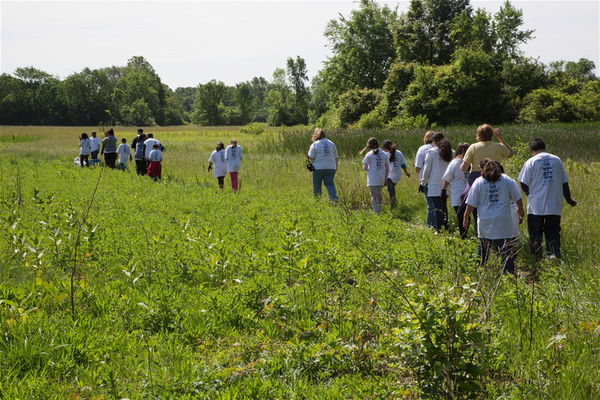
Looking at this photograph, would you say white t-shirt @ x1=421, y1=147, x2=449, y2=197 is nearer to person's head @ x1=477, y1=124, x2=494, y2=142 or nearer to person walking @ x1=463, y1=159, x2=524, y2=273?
person's head @ x1=477, y1=124, x2=494, y2=142

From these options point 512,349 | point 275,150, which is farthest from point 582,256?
point 275,150

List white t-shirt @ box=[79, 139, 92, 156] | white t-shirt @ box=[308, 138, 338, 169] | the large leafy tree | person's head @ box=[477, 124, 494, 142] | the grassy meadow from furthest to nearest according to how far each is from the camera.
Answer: the large leafy tree
white t-shirt @ box=[79, 139, 92, 156]
white t-shirt @ box=[308, 138, 338, 169]
person's head @ box=[477, 124, 494, 142]
the grassy meadow

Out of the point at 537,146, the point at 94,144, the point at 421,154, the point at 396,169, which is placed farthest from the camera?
the point at 94,144

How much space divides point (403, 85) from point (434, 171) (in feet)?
116

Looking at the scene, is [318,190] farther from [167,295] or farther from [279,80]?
[279,80]

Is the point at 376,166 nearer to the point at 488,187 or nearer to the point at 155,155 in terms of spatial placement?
the point at 488,187

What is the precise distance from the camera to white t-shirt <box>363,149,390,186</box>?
38.7ft

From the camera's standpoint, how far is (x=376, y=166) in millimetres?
11812

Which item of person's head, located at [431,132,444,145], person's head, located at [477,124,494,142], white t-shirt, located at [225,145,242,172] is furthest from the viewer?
white t-shirt, located at [225,145,242,172]

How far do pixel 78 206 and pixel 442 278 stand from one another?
846 cm

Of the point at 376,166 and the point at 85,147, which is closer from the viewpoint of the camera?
the point at 376,166

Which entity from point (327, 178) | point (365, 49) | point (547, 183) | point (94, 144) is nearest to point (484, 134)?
point (547, 183)

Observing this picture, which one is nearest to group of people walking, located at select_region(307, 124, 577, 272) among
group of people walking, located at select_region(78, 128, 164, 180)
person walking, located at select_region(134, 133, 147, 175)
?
group of people walking, located at select_region(78, 128, 164, 180)

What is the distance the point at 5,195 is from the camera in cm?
1259
